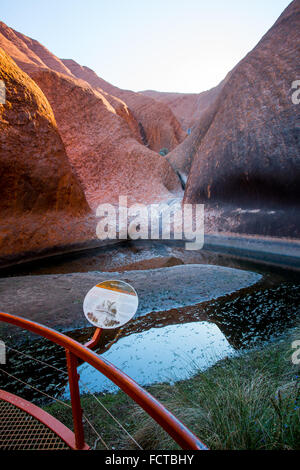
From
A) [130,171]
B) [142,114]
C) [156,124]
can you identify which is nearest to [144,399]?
[130,171]

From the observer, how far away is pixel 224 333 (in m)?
3.90

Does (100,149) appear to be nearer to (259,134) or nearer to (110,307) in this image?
(259,134)

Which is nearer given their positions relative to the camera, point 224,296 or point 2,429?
point 2,429

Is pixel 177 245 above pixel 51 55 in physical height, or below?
below

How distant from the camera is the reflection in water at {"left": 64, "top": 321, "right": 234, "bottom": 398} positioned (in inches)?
118

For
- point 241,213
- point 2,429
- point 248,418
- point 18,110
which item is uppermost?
point 18,110

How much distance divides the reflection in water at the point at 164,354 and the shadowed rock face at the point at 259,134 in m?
7.09

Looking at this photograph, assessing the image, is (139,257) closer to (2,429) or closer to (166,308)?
(166,308)

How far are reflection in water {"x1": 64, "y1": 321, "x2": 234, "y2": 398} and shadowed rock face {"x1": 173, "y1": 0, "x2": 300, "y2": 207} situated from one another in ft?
23.3

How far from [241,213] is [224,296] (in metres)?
6.06

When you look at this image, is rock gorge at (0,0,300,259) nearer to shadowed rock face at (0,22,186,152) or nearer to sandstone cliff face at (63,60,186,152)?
shadowed rock face at (0,22,186,152)

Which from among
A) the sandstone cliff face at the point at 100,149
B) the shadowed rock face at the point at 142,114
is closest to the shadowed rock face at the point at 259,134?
the sandstone cliff face at the point at 100,149

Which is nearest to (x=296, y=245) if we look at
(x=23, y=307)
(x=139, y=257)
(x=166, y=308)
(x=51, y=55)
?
(x=139, y=257)

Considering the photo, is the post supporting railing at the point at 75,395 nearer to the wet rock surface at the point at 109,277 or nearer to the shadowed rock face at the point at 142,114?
the wet rock surface at the point at 109,277
